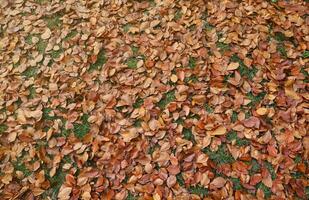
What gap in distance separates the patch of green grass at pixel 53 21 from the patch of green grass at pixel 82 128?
1.33 meters

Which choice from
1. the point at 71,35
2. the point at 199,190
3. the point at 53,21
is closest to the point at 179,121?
the point at 199,190

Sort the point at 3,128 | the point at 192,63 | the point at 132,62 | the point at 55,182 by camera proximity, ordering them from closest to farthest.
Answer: the point at 55,182, the point at 3,128, the point at 192,63, the point at 132,62

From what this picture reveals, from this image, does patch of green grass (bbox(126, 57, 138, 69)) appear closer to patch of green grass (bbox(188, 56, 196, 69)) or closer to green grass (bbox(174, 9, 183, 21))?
patch of green grass (bbox(188, 56, 196, 69))

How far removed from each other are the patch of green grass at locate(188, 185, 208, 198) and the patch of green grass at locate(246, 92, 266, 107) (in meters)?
0.89

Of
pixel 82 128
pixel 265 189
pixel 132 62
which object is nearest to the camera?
pixel 265 189

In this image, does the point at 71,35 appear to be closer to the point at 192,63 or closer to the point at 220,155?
the point at 192,63

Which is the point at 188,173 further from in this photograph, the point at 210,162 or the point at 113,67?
the point at 113,67

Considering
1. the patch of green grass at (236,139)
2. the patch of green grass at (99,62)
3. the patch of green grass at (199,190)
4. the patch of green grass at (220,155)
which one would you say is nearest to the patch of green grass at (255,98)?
the patch of green grass at (236,139)

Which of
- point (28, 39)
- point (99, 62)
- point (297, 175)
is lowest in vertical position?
→ point (297, 175)

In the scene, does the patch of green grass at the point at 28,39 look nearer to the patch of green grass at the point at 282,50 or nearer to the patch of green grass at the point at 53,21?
the patch of green grass at the point at 53,21

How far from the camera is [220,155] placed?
2938 mm

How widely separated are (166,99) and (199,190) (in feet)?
3.00

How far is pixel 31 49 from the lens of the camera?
388 cm

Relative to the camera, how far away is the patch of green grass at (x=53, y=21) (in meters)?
4.02
